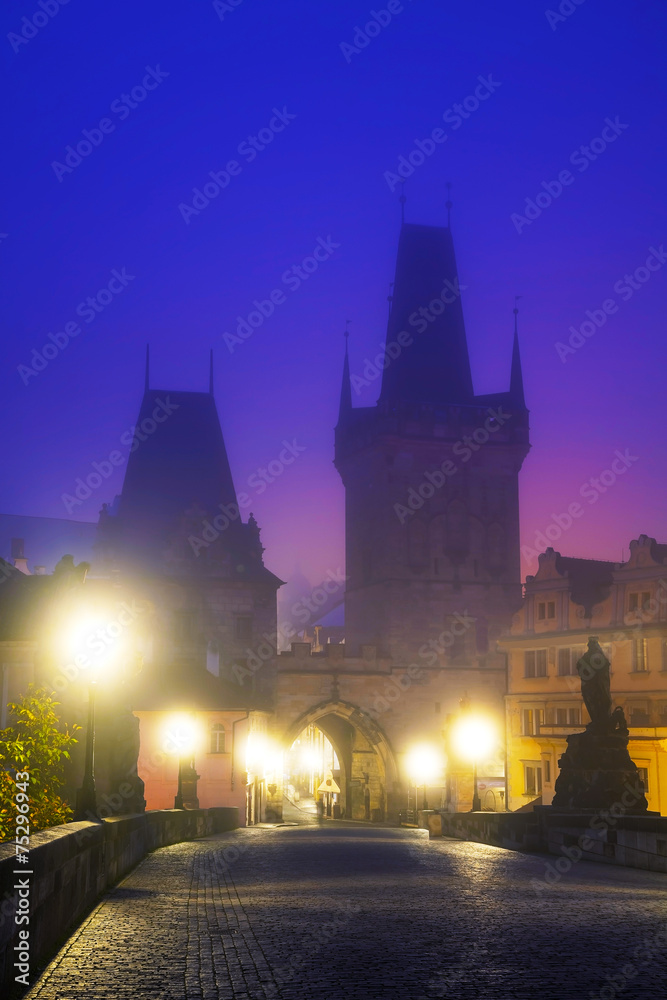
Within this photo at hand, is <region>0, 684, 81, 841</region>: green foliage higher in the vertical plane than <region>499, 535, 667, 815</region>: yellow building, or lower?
lower

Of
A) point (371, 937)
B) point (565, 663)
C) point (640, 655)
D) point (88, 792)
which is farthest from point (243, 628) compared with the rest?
point (371, 937)

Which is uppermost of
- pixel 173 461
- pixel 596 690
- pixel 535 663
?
pixel 173 461

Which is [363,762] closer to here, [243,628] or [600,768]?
[243,628]

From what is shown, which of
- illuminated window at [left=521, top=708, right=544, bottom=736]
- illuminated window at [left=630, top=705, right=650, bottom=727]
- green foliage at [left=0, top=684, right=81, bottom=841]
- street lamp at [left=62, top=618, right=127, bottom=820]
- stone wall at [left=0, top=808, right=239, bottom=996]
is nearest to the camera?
stone wall at [left=0, top=808, right=239, bottom=996]

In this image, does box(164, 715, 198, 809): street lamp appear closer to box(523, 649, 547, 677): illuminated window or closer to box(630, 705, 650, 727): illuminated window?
box(630, 705, 650, 727): illuminated window

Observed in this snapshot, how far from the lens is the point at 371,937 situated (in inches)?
403

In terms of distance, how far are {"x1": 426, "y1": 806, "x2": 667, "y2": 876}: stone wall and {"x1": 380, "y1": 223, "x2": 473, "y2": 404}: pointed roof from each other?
50.8 m

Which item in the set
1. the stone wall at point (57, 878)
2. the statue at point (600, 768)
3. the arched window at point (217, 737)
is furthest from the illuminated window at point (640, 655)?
the stone wall at point (57, 878)

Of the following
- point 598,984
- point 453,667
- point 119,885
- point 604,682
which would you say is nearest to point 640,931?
point 598,984

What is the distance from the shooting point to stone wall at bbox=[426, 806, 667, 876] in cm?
1769

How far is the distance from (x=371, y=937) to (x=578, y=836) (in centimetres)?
1107

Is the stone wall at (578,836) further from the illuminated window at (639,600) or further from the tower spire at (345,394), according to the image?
the tower spire at (345,394)

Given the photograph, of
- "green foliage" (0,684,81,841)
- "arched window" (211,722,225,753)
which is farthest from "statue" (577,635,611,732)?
"arched window" (211,722,225,753)

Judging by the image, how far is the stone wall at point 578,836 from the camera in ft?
58.0
